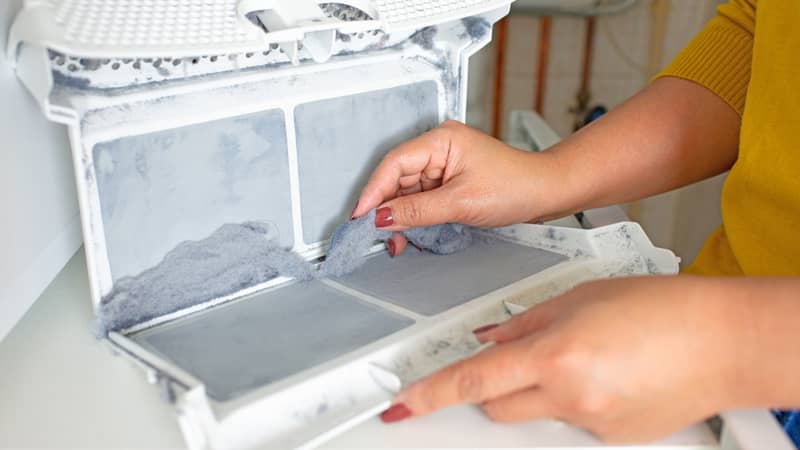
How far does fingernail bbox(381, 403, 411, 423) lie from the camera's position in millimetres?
416

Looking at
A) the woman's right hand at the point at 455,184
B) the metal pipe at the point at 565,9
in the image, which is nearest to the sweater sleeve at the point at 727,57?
the woman's right hand at the point at 455,184

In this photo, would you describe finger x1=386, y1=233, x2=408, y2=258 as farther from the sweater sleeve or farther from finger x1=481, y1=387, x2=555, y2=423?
the sweater sleeve

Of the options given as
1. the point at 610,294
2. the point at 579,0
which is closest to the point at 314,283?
the point at 610,294

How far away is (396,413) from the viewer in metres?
0.42

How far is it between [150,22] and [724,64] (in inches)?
21.9

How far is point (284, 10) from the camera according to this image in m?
0.53

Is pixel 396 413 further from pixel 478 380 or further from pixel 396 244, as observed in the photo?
pixel 396 244

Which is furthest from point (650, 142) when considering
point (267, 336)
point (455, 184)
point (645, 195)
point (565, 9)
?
point (565, 9)

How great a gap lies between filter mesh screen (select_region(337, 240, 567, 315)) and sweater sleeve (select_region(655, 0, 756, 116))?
0.89 ft

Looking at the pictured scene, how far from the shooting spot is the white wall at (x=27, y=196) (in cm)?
48

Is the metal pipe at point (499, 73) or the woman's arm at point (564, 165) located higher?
the woman's arm at point (564, 165)

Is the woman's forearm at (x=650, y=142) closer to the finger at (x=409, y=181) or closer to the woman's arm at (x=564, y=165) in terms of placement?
the woman's arm at (x=564, y=165)

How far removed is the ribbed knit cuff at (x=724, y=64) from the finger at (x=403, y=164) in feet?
0.94

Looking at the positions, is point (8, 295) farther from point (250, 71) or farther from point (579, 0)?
point (579, 0)
